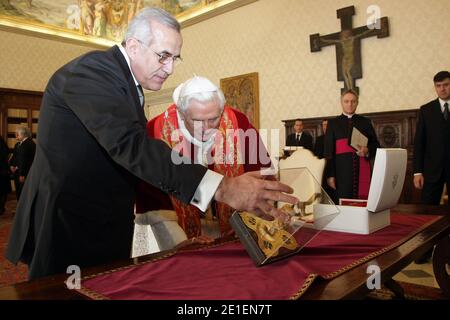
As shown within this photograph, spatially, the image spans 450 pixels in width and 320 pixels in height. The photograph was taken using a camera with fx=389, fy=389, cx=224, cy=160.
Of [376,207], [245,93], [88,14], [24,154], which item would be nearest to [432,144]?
[376,207]

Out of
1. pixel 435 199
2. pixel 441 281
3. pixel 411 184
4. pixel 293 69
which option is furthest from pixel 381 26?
pixel 441 281

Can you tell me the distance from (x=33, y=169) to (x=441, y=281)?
290 cm

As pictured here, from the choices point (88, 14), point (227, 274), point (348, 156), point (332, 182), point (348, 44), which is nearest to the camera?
point (227, 274)

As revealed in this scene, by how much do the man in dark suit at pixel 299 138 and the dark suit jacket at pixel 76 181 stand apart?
6182 mm

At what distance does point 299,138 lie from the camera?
301 inches

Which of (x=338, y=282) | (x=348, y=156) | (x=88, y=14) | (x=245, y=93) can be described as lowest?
(x=338, y=282)

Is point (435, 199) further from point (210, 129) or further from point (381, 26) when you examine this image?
point (381, 26)

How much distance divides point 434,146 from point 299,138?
3320 millimetres

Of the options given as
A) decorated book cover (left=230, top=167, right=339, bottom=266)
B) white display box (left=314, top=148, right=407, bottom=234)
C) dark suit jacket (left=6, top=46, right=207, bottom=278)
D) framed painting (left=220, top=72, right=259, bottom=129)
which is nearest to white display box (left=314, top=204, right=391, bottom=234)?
white display box (left=314, top=148, right=407, bottom=234)

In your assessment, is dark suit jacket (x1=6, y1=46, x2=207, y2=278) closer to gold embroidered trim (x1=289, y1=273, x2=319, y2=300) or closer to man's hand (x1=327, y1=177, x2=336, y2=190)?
gold embroidered trim (x1=289, y1=273, x2=319, y2=300)

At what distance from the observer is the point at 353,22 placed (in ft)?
24.3

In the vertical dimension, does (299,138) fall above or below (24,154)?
above

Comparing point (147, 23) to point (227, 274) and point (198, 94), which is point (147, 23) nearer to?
point (198, 94)

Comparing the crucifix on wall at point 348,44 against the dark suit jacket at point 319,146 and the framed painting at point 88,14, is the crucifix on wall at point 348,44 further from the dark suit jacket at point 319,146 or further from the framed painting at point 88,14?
the framed painting at point 88,14
